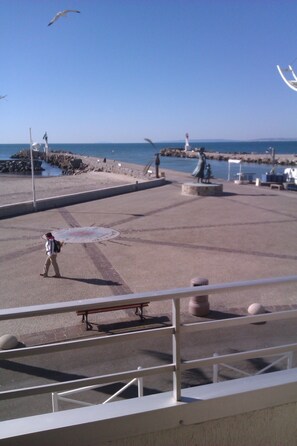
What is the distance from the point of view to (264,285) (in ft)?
7.98

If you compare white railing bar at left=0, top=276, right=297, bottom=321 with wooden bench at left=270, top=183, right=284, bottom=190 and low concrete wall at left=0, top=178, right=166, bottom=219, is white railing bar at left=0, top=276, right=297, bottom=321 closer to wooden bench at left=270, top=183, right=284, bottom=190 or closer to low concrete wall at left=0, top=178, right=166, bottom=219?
low concrete wall at left=0, top=178, right=166, bottom=219

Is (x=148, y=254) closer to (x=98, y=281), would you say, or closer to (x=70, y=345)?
(x=98, y=281)

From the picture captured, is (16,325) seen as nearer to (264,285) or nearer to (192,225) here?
(264,285)

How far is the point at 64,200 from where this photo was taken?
2014cm

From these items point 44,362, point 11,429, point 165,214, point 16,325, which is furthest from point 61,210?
point 11,429

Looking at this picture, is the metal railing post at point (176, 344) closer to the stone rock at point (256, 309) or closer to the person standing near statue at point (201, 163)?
the stone rock at point (256, 309)

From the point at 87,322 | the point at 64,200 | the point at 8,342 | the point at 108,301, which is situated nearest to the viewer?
the point at 108,301

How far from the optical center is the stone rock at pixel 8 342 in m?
6.02

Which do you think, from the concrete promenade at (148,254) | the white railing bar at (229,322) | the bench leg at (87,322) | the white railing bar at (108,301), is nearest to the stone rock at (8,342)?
the concrete promenade at (148,254)

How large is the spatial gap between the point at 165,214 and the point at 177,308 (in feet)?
49.9

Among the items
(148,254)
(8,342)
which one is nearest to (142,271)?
(148,254)

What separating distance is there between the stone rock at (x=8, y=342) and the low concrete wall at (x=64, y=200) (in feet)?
38.1

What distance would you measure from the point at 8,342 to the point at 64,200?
1457 centimetres

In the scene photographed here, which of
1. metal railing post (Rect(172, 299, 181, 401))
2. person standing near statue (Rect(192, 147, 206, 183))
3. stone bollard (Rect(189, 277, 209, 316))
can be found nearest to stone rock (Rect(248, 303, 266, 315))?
stone bollard (Rect(189, 277, 209, 316))
